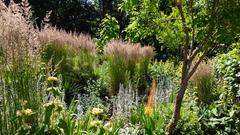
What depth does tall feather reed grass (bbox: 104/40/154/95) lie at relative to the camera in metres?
7.20

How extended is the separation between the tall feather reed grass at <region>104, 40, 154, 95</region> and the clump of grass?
1416 millimetres

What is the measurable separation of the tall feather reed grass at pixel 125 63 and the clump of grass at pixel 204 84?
1416 millimetres

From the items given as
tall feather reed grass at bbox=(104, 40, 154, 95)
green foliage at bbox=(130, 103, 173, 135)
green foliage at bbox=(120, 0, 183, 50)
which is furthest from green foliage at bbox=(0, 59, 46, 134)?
tall feather reed grass at bbox=(104, 40, 154, 95)

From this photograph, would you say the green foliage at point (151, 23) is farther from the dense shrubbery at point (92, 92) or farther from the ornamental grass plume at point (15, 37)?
the ornamental grass plume at point (15, 37)

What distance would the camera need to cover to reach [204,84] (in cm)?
605

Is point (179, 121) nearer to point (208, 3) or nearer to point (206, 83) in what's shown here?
point (208, 3)

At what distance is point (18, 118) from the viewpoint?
2721mm

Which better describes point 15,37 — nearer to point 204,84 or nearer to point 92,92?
point 92,92

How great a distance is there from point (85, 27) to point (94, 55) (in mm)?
11268

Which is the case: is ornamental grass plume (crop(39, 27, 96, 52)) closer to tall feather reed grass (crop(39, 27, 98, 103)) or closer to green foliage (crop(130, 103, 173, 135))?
tall feather reed grass (crop(39, 27, 98, 103))

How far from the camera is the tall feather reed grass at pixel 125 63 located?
23.6 feet

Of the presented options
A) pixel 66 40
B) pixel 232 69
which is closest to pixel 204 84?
pixel 232 69

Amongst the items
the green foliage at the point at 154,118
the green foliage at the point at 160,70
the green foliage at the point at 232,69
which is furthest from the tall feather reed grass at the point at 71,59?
the green foliage at the point at 232,69

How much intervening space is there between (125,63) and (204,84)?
1925mm
